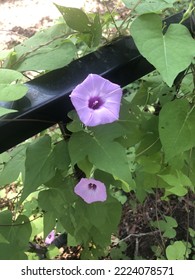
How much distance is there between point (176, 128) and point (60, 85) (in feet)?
0.91

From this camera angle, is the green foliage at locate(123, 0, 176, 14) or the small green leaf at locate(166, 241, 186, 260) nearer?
the green foliage at locate(123, 0, 176, 14)

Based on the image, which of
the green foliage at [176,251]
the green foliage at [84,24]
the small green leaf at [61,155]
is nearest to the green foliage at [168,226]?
the green foliage at [176,251]

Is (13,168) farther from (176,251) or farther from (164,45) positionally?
(176,251)

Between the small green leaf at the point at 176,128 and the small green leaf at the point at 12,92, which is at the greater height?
the small green leaf at the point at 12,92

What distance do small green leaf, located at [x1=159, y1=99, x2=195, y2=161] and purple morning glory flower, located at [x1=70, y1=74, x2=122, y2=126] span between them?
0.17m

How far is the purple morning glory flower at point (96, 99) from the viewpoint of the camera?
0.72 meters

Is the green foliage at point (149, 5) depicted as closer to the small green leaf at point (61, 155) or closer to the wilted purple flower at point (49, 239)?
the small green leaf at point (61, 155)

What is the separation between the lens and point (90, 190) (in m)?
0.95

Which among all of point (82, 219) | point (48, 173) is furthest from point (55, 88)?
point (82, 219)

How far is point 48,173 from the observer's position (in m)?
0.87

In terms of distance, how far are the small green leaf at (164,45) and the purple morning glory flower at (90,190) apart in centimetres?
35

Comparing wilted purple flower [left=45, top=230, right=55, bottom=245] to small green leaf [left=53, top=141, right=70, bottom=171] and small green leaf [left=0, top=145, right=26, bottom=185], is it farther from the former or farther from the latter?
small green leaf [left=53, top=141, right=70, bottom=171]

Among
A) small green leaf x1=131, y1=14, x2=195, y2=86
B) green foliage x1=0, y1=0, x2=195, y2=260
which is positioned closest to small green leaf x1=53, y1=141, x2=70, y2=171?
green foliage x1=0, y1=0, x2=195, y2=260

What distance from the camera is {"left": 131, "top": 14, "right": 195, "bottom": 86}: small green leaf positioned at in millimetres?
680
